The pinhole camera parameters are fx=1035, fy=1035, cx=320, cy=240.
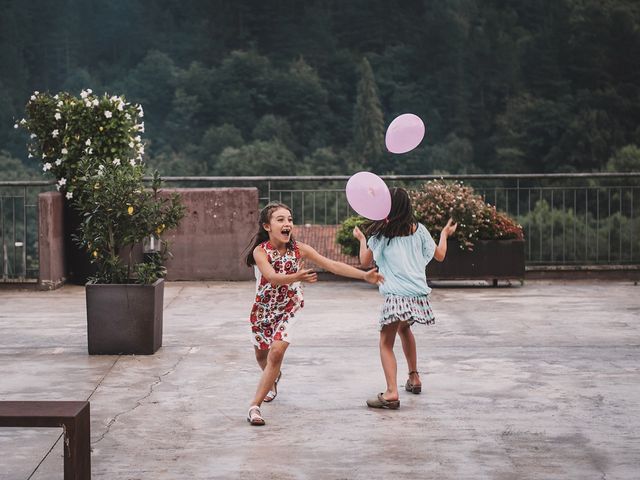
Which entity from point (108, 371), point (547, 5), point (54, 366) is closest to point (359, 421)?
point (108, 371)

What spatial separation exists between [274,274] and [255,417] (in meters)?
0.87

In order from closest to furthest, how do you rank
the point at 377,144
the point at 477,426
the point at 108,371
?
the point at 477,426, the point at 108,371, the point at 377,144

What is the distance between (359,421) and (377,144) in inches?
2988

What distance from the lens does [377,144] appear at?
81.6 metres

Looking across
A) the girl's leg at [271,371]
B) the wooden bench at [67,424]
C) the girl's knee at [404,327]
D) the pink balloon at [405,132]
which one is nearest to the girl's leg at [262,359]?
the girl's leg at [271,371]

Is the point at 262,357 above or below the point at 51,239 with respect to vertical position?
below

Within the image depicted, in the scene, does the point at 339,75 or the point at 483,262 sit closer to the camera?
the point at 483,262

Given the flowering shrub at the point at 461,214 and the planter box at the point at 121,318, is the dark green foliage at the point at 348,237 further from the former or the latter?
the planter box at the point at 121,318

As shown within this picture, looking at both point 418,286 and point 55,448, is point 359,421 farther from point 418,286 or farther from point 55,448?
point 55,448

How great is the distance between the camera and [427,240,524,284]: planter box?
42.9 feet

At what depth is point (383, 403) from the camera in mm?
6617

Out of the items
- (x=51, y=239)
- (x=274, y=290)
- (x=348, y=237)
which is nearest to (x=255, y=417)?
(x=274, y=290)

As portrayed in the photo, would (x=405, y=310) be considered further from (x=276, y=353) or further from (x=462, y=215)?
(x=462, y=215)

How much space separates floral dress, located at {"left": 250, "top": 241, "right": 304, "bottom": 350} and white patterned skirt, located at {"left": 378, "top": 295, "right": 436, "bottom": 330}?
0.63m
